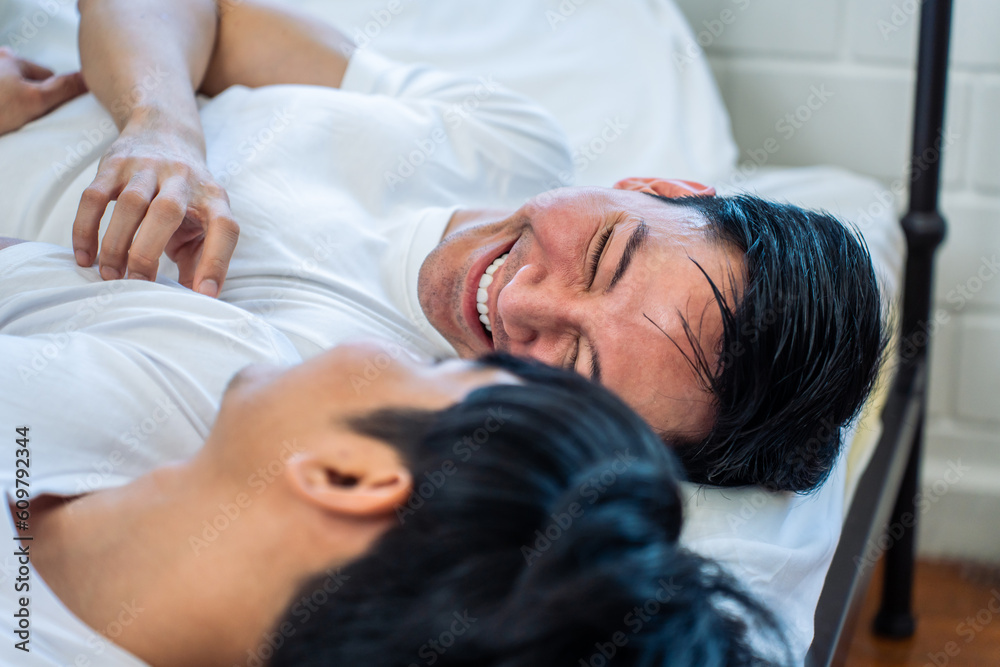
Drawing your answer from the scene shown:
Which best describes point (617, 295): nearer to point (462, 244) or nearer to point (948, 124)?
point (462, 244)

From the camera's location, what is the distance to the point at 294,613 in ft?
1.60

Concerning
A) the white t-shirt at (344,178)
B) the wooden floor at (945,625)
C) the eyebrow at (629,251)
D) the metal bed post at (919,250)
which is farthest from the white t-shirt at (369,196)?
the wooden floor at (945,625)

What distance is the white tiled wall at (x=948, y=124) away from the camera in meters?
1.57

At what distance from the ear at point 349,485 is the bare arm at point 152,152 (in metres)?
0.36

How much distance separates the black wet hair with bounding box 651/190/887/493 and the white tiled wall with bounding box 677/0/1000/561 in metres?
0.89

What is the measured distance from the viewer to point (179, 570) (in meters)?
0.52

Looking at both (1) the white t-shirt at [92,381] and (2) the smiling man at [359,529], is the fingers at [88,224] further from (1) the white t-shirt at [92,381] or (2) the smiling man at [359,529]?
(2) the smiling man at [359,529]

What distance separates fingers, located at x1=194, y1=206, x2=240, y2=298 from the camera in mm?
807

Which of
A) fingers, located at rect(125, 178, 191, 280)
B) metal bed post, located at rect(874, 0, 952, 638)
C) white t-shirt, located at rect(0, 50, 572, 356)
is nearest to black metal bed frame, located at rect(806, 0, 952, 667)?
metal bed post, located at rect(874, 0, 952, 638)

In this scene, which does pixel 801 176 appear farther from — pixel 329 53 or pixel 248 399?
pixel 248 399

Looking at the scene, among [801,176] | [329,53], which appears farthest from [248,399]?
[801,176]

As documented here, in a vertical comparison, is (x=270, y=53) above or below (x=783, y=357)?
above

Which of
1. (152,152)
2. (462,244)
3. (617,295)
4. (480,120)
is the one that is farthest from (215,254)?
(480,120)

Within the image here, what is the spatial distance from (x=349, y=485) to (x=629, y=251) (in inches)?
16.7
